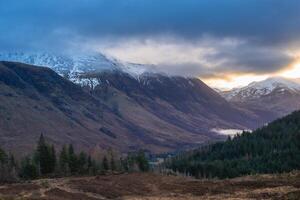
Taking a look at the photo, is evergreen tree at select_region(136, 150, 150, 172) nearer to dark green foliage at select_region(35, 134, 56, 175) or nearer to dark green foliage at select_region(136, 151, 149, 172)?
dark green foliage at select_region(136, 151, 149, 172)

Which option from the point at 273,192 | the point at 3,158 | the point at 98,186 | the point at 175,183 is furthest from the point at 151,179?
the point at 3,158

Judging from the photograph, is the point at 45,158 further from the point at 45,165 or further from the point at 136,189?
the point at 136,189

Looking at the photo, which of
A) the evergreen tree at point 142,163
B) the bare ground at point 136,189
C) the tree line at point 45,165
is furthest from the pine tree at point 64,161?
the bare ground at point 136,189

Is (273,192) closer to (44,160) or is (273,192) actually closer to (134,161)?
(44,160)

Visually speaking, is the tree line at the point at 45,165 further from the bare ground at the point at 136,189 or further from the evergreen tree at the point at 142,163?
the bare ground at the point at 136,189

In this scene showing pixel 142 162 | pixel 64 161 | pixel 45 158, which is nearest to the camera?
pixel 45 158

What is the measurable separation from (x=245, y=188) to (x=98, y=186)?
2190cm

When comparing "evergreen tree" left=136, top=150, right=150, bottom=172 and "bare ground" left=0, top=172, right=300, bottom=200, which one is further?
"evergreen tree" left=136, top=150, right=150, bottom=172

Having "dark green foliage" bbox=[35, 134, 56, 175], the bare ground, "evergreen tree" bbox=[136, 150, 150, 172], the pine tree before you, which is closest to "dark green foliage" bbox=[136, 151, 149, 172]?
"evergreen tree" bbox=[136, 150, 150, 172]

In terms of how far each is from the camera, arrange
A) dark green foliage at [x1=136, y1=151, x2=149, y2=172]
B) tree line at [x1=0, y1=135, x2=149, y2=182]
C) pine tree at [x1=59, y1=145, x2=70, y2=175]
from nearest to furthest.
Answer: tree line at [x1=0, y1=135, x2=149, y2=182]
pine tree at [x1=59, y1=145, x2=70, y2=175]
dark green foliage at [x1=136, y1=151, x2=149, y2=172]

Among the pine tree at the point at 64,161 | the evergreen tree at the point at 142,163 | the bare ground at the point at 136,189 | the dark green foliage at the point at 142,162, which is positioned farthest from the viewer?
the dark green foliage at the point at 142,162

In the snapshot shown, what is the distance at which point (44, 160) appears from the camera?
470 ft

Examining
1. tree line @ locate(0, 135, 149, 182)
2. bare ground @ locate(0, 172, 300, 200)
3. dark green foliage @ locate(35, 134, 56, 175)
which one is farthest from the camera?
dark green foliage @ locate(35, 134, 56, 175)

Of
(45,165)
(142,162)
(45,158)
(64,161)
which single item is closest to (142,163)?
(142,162)
